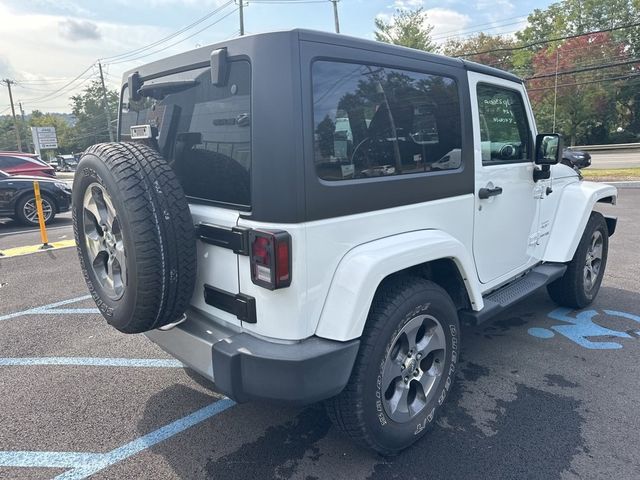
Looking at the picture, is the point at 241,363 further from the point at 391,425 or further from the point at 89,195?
the point at 89,195

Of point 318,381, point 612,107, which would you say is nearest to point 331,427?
point 318,381

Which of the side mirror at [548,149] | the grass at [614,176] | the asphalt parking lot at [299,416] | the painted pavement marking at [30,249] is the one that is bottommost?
the asphalt parking lot at [299,416]

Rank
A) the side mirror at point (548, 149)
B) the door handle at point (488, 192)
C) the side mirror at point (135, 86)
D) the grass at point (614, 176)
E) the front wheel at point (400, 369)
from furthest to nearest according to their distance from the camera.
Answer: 1. the grass at point (614, 176)
2. the side mirror at point (548, 149)
3. the door handle at point (488, 192)
4. the side mirror at point (135, 86)
5. the front wheel at point (400, 369)

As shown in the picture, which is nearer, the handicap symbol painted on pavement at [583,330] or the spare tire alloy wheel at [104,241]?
the spare tire alloy wheel at [104,241]

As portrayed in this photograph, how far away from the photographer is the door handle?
9.68ft

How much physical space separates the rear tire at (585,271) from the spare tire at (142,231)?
3.42m

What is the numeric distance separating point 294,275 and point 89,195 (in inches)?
49.3

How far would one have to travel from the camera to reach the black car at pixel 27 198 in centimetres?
954

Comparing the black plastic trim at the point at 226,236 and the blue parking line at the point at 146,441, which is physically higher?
the black plastic trim at the point at 226,236

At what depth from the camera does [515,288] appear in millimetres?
3459

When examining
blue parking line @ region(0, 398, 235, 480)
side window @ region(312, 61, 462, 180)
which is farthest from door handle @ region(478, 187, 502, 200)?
blue parking line @ region(0, 398, 235, 480)

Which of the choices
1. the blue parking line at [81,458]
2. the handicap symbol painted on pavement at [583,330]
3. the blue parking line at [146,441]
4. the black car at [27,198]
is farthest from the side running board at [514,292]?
the black car at [27,198]

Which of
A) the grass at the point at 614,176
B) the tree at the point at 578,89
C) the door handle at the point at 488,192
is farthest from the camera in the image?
the tree at the point at 578,89

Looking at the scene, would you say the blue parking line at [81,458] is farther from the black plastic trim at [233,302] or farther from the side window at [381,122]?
the side window at [381,122]
